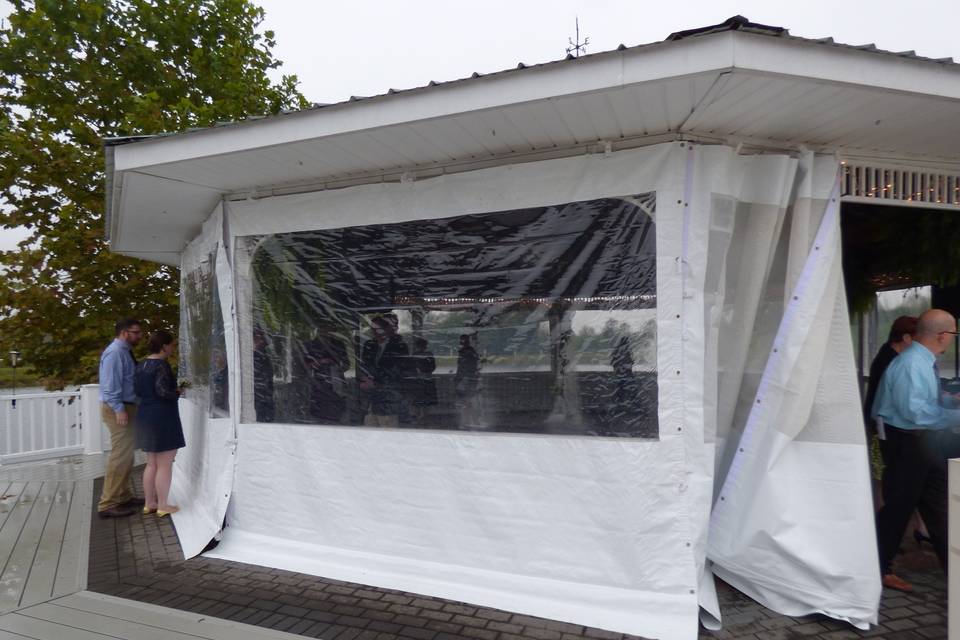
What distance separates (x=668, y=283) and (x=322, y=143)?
80.7 inches

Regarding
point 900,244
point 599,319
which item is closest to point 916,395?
point 599,319

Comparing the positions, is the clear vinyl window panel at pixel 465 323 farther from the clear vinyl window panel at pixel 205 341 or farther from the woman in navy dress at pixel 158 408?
the woman in navy dress at pixel 158 408

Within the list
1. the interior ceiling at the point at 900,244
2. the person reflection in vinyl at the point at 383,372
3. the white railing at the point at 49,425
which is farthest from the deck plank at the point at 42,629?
the white railing at the point at 49,425

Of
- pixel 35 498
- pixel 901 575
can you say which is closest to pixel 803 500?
pixel 901 575

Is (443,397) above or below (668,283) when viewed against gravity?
below

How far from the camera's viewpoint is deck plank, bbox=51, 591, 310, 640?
9.76 ft

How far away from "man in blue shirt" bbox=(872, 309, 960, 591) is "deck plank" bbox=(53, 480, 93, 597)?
492 centimetres

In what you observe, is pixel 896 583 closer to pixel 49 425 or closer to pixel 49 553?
pixel 49 553

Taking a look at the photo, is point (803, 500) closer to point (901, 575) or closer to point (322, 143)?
point (901, 575)

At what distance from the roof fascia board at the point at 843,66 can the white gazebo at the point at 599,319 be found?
10mm

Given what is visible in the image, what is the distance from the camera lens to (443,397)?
3502 mm

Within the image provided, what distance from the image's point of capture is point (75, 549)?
14.3ft

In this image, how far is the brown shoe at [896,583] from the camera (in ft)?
10.9

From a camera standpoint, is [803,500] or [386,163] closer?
[803,500]
